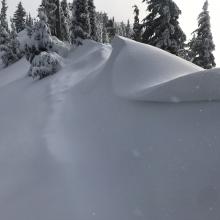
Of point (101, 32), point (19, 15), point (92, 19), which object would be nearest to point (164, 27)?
point (92, 19)

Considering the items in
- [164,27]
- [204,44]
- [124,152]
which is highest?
[124,152]

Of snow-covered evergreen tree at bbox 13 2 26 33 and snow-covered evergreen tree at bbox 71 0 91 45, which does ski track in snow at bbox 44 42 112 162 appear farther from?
snow-covered evergreen tree at bbox 13 2 26 33

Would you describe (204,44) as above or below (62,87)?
below

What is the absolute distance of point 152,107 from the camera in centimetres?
933

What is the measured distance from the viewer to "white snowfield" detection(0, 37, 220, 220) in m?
6.81

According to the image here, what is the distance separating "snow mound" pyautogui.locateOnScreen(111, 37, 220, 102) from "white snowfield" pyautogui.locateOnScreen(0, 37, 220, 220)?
32 mm

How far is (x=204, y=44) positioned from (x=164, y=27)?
20.5 ft

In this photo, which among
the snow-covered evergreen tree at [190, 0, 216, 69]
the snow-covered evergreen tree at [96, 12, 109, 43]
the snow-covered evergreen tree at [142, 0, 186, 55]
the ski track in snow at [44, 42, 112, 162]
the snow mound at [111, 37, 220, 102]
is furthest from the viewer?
the snow-covered evergreen tree at [96, 12, 109, 43]

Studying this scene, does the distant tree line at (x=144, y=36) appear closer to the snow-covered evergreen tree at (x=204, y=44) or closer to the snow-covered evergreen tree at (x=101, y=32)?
the snow-covered evergreen tree at (x=204, y=44)

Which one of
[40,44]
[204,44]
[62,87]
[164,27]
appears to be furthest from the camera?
[204,44]

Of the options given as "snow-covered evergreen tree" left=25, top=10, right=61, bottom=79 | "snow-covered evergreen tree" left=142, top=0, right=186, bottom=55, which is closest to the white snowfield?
"snow-covered evergreen tree" left=25, top=10, right=61, bottom=79

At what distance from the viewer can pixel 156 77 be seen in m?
11.5

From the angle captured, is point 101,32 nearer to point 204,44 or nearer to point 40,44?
point 204,44

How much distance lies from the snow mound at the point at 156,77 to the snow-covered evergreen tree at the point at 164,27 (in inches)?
513
